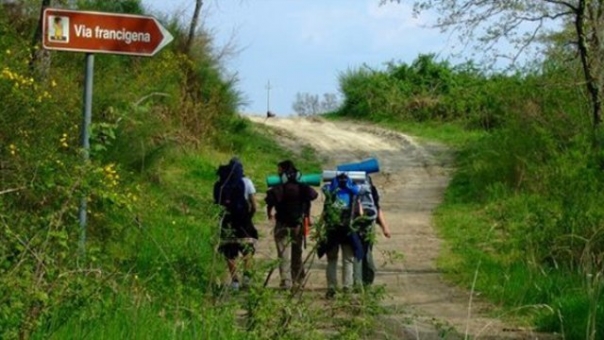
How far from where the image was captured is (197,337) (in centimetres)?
746

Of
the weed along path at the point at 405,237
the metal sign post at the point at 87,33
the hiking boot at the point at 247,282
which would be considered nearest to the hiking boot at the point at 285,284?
the weed along path at the point at 405,237

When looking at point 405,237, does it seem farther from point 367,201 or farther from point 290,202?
point 367,201

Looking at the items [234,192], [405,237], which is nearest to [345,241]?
[234,192]

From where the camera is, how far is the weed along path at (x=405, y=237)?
11.8 metres

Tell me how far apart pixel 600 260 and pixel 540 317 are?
1772 millimetres

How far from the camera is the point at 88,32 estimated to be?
9.17 metres

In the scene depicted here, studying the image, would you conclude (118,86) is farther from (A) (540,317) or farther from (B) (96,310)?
(B) (96,310)

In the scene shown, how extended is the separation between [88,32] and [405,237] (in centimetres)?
1193

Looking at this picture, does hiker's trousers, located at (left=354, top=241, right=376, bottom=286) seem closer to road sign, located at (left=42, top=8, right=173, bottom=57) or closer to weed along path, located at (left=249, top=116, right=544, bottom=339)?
weed along path, located at (left=249, top=116, right=544, bottom=339)

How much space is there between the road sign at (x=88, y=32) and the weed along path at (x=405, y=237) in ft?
8.48

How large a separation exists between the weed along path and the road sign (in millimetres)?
2585

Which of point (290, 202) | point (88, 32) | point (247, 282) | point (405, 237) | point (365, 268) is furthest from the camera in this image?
point (405, 237)

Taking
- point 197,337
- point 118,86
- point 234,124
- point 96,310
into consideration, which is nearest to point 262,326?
point 197,337

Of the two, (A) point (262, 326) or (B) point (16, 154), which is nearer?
(A) point (262, 326)
